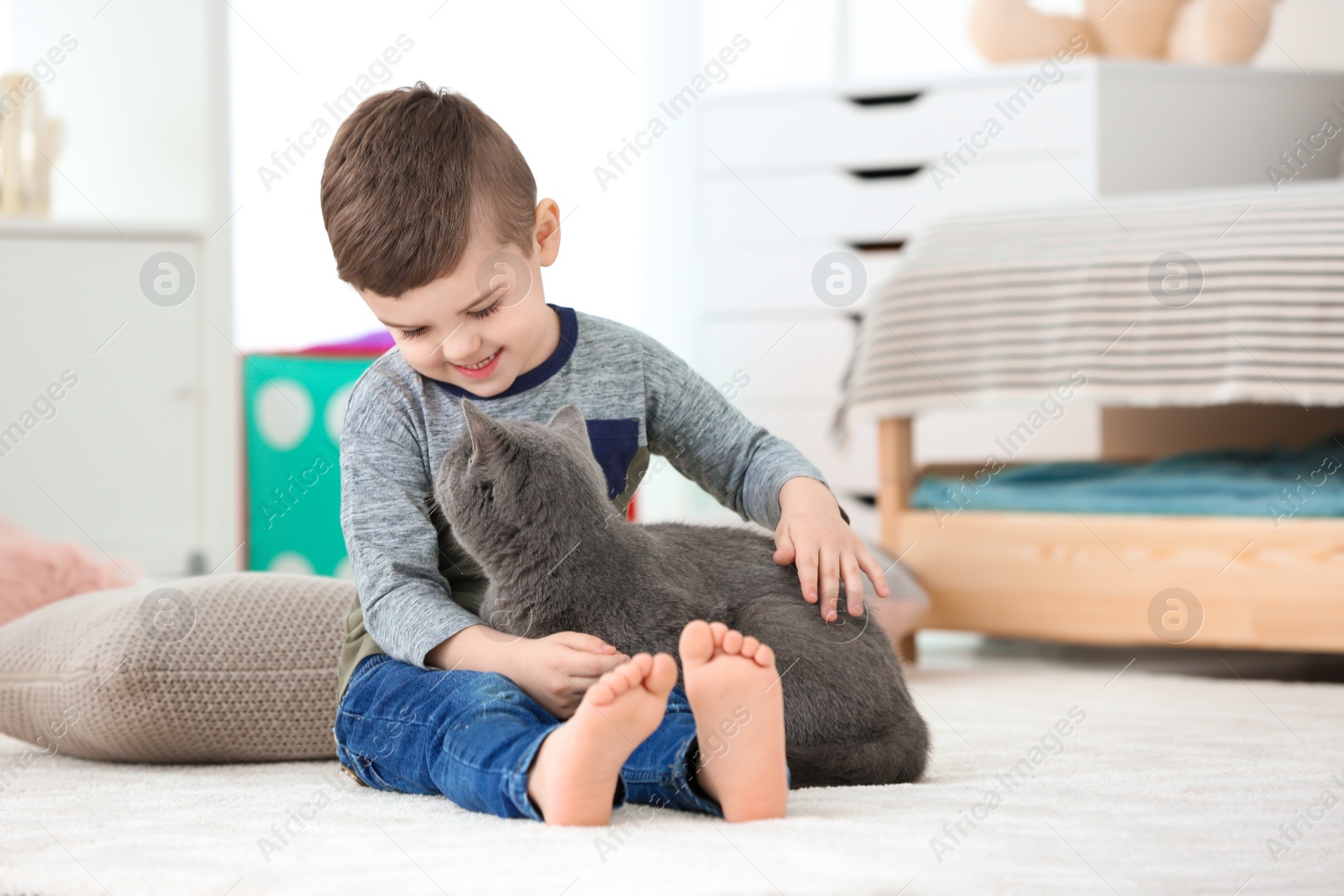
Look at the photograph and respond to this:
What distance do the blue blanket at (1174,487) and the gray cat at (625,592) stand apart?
107 centimetres

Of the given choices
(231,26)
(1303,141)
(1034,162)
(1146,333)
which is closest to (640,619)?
(1146,333)

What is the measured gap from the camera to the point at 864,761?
1046mm

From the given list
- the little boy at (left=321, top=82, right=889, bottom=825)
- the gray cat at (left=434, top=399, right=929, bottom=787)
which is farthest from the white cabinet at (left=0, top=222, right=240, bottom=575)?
the gray cat at (left=434, top=399, right=929, bottom=787)

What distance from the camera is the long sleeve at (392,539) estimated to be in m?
1.09

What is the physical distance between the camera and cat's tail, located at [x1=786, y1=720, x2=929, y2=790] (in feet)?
3.37

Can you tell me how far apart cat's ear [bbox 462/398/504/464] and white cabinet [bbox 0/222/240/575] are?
4.25 feet

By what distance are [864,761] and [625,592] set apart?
24 cm

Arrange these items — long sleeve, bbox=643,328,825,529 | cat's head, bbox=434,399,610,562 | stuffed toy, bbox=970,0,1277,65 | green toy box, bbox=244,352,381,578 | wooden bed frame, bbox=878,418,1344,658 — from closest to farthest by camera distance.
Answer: cat's head, bbox=434,399,610,562, long sleeve, bbox=643,328,825,529, wooden bed frame, bbox=878,418,1344,658, green toy box, bbox=244,352,381,578, stuffed toy, bbox=970,0,1277,65

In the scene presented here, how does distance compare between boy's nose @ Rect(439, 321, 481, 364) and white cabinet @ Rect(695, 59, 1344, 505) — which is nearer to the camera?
boy's nose @ Rect(439, 321, 481, 364)

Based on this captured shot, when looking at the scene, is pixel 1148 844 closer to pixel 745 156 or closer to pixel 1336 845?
pixel 1336 845

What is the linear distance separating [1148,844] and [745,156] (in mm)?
2548

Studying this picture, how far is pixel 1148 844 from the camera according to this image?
0.89m

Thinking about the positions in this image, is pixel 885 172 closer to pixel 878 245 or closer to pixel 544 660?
pixel 878 245

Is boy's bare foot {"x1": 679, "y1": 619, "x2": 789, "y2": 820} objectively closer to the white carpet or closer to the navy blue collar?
the white carpet
